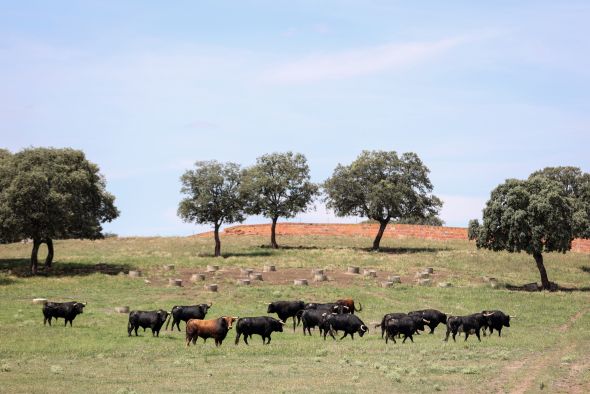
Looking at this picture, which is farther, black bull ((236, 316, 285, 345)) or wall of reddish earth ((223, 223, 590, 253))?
wall of reddish earth ((223, 223, 590, 253))

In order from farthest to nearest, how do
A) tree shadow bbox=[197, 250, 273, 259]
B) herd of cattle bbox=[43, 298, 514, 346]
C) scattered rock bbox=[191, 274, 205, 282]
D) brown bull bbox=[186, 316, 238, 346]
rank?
tree shadow bbox=[197, 250, 273, 259] → scattered rock bbox=[191, 274, 205, 282] → herd of cattle bbox=[43, 298, 514, 346] → brown bull bbox=[186, 316, 238, 346]

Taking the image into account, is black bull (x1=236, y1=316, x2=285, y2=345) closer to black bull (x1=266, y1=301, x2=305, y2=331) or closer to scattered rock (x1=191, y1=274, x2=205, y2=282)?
black bull (x1=266, y1=301, x2=305, y2=331)

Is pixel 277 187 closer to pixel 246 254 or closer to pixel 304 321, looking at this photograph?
pixel 246 254

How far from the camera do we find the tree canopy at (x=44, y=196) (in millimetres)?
67250

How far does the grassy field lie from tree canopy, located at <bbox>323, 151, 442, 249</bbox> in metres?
7.51

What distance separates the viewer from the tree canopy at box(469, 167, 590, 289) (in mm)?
66000

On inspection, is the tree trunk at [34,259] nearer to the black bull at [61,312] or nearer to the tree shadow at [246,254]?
the tree shadow at [246,254]

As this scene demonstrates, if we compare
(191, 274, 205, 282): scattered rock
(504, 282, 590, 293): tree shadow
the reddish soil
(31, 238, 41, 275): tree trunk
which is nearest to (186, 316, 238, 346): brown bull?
the reddish soil

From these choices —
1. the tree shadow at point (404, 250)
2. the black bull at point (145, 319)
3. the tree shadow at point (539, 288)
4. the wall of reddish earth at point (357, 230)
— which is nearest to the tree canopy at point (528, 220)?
the tree shadow at point (539, 288)

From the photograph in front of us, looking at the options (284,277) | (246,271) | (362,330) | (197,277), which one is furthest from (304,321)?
(246,271)

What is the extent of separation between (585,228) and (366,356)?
171 feet

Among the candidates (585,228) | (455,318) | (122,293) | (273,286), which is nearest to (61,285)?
(122,293)

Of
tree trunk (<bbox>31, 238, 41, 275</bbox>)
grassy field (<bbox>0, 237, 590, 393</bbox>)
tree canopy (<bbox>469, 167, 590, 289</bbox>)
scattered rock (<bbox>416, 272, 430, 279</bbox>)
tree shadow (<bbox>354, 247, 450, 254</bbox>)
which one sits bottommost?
grassy field (<bbox>0, 237, 590, 393</bbox>)

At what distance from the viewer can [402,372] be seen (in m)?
27.4
